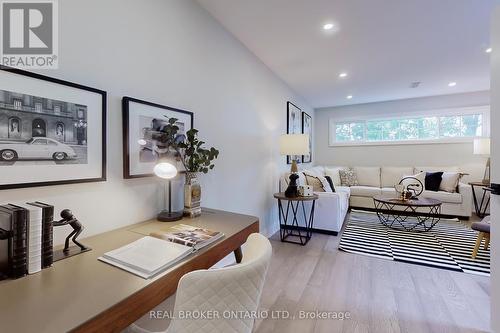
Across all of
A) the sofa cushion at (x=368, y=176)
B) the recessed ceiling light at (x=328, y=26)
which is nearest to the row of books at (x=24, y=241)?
the recessed ceiling light at (x=328, y=26)

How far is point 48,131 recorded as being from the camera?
1.09 meters

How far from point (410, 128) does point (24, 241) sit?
657 centimetres

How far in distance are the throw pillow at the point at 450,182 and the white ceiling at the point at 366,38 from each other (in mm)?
1668

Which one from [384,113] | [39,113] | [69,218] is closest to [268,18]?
[39,113]

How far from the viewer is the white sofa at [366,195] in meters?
3.57

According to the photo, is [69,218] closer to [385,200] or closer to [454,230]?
[385,200]

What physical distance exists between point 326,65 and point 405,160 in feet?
11.7

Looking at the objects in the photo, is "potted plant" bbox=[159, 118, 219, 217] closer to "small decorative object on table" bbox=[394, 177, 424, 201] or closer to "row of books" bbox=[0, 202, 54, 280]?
"row of books" bbox=[0, 202, 54, 280]

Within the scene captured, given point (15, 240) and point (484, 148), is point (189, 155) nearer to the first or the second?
point (15, 240)

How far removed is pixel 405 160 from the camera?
5.55 m

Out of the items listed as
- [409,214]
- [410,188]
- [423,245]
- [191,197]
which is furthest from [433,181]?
[191,197]

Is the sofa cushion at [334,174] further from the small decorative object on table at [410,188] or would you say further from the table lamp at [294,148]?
the table lamp at [294,148]

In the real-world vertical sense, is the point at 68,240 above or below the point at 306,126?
below

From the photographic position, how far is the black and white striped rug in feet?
8.73
